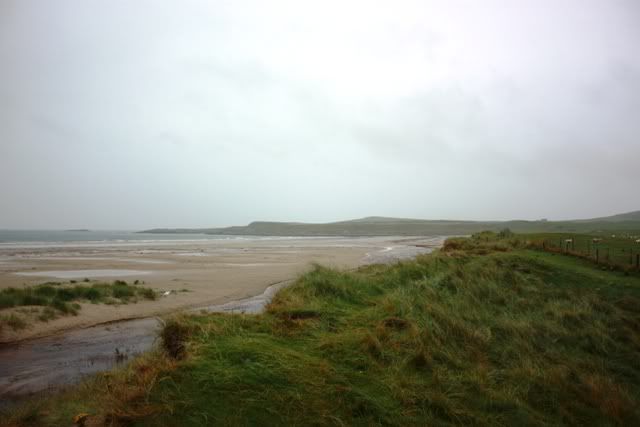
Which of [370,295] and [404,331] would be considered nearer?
[404,331]

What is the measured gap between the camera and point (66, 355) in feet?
30.6

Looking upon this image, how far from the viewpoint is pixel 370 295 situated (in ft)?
36.2

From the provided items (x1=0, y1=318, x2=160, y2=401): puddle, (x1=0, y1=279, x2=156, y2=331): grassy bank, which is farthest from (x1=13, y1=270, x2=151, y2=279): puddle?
(x1=0, y1=318, x2=160, y2=401): puddle

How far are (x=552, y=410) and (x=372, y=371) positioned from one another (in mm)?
3041

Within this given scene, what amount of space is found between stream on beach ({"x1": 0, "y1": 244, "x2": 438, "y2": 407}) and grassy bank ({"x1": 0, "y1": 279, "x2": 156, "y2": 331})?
1579mm

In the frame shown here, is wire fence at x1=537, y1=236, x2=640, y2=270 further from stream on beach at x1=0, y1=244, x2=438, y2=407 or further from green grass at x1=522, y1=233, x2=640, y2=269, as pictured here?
stream on beach at x1=0, y1=244, x2=438, y2=407

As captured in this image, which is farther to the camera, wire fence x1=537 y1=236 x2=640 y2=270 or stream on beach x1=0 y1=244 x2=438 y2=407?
wire fence x1=537 y1=236 x2=640 y2=270

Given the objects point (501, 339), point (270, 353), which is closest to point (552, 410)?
point (501, 339)

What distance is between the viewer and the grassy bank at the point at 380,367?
4793 millimetres

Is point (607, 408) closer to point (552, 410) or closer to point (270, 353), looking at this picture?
point (552, 410)

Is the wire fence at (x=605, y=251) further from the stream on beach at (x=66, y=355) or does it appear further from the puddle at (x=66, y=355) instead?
the puddle at (x=66, y=355)

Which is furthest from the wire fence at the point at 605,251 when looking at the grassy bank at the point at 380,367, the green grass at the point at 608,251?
the grassy bank at the point at 380,367

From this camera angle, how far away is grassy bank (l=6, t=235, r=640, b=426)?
4.79 meters

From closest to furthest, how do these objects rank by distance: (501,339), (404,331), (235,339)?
(235,339)
(404,331)
(501,339)
